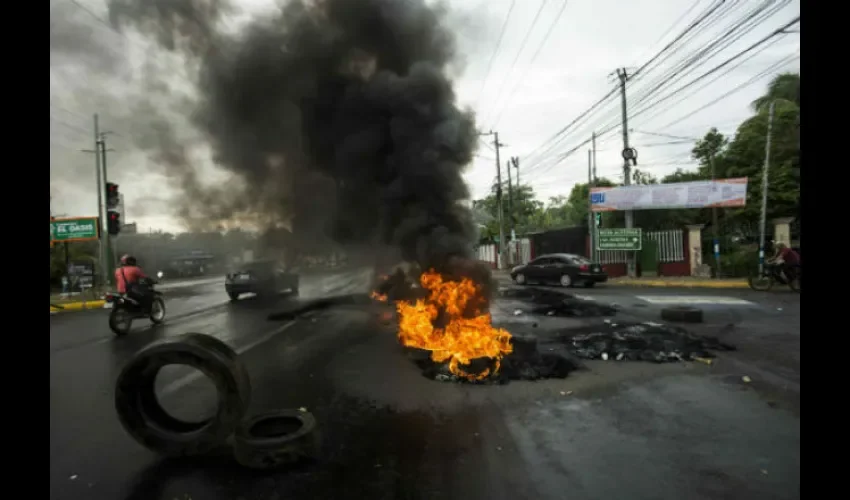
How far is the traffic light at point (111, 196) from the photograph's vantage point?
15094 mm

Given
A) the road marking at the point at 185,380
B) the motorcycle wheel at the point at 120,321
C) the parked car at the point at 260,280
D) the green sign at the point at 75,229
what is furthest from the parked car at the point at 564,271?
the green sign at the point at 75,229

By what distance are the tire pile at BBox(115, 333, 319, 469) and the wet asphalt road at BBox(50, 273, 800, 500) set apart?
14 centimetres

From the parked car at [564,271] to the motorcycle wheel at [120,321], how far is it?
14.6m

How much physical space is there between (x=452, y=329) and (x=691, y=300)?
9282mm

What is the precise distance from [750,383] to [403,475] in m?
4.56

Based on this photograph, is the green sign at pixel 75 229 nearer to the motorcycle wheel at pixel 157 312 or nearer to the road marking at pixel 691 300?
the motorcycle wheel at pixel 157 312

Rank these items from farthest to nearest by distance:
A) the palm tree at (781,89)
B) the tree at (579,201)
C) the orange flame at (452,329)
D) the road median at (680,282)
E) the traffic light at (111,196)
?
the tree at (579,201) → the palm tree at (781,89) → the road median at (680,282) → the traffic light at (111,196) → the orange flame at (452,329)

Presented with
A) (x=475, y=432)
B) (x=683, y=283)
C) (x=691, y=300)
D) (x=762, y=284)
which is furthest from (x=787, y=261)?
A: (x=475, y=432)

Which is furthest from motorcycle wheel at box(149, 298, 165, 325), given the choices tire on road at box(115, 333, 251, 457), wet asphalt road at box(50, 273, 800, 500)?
tire on road at box(115, 333, 251, 457)

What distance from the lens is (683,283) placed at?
58.6 ft

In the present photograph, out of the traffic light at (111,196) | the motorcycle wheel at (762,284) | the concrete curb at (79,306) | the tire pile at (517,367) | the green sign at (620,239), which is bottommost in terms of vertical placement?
the concrete curb at (79,306)

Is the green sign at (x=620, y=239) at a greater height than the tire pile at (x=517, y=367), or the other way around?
the green sign at (x=620, y=239)

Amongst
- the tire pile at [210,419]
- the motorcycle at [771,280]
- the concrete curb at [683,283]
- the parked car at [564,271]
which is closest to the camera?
the tire pile at [210,419]
